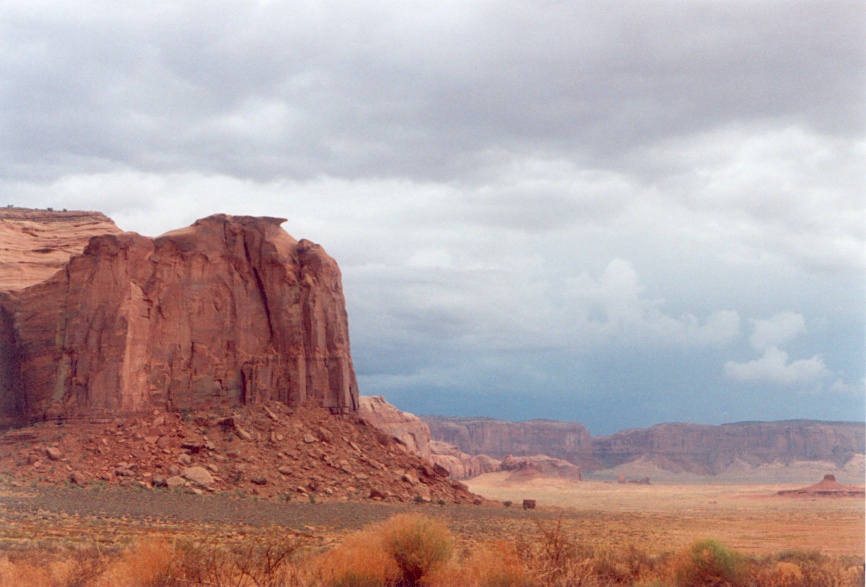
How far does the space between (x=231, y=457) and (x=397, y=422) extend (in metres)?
68.7

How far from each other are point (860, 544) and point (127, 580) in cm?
3219

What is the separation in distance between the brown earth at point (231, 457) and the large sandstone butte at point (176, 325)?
173 centimetres

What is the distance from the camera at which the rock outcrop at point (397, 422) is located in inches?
4336

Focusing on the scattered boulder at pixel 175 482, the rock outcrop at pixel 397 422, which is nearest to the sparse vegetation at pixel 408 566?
the scattered boulder at pixel 175 482

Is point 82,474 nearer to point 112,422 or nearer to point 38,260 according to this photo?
point 112,422

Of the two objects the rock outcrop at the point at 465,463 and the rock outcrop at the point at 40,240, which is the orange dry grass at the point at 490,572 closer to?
the rock outcrop at the point at 40,240

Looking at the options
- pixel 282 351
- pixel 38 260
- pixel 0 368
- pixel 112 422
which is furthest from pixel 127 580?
pixel 38 260

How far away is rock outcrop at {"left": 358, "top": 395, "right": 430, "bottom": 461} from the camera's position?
11012cm

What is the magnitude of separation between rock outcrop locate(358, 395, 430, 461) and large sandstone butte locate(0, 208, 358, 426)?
166 feet

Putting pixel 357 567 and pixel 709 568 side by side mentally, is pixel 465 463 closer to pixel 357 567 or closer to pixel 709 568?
pixel 709 568

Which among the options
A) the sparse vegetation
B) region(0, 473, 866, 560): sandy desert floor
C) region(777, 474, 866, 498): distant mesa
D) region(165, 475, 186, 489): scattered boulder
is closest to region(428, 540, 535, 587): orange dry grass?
the sparse vegetation

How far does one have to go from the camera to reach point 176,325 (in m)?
54.7

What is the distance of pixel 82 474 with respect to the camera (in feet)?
147

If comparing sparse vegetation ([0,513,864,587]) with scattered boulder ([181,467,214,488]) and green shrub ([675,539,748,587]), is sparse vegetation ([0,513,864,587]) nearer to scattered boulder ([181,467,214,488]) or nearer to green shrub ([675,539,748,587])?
green shrub ([675,539,748,587])
